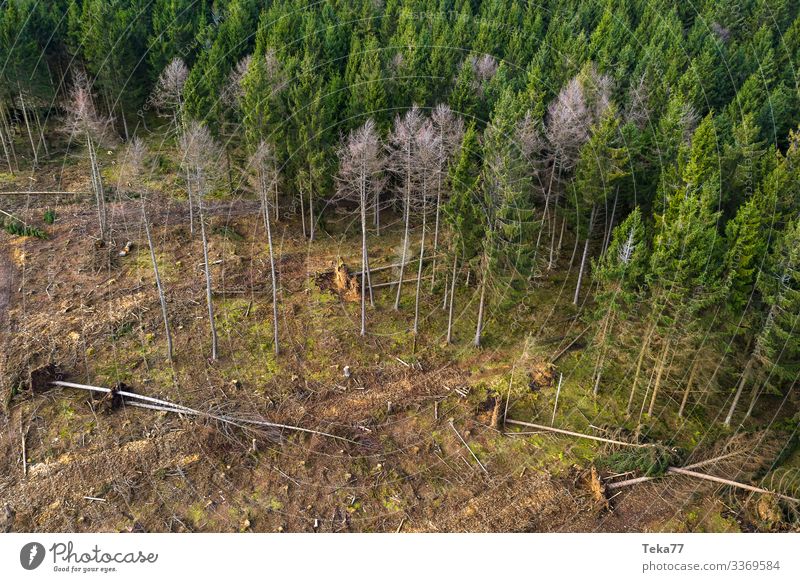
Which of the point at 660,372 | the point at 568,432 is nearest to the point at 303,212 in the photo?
the point at 568,432

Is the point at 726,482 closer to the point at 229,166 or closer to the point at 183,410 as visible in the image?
the point at 183,410

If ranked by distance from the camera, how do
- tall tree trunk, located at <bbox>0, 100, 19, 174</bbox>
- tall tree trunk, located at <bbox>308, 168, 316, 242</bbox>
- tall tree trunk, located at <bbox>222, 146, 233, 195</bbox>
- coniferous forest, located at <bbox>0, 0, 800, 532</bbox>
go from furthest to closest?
1. tall tree trunk, located at <bbox>0, 100, 19, 174</bbox>
2. tall tree trunk, located at <bbox>222, 146, 233, 195</bbox>
3. tall tree trunk, located at <bbox>308, 168, 316, 242</bbox>
4. coniferous forest, located at <bbox>0, 0, 800, 532</bbox>

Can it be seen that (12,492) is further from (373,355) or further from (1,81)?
(1,81)

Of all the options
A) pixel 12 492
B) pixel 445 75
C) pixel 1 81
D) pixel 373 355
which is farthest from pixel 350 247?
pixel 1 81

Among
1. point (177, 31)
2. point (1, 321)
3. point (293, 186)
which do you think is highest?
point (177, 31)

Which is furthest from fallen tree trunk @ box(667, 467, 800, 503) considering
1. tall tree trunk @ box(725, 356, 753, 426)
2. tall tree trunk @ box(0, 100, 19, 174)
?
tall tree trunk @ box(0, 100, 19, 174)

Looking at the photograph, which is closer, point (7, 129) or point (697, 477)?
point (697, 477)

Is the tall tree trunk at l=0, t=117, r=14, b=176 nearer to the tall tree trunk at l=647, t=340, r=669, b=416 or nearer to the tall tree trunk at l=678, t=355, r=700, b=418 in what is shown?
the tall tree trunk at l=647, t=340, r=669, b=416

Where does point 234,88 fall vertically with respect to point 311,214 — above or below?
above
